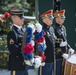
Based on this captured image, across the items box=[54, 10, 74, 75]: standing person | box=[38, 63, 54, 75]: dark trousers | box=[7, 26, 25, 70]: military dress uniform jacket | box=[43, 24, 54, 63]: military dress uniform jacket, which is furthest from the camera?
box=[54, 10, 74, 75]: standing person

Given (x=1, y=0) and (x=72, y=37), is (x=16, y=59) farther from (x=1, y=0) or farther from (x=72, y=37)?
(x=1, y=0)

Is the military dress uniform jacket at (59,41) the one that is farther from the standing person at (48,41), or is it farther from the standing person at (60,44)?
the standing person at (48,41)

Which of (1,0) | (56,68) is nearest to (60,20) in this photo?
(56,68)

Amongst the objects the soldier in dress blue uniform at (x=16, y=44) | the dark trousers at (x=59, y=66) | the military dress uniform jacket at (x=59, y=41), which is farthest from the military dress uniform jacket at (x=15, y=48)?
the dark trousers at (x=59, y=66)

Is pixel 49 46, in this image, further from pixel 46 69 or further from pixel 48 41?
pixel 46 69

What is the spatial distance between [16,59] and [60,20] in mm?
1804

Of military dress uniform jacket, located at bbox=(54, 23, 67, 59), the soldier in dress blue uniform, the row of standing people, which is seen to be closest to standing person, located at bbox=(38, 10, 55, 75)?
the row of standing people

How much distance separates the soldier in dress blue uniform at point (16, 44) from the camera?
211 inches

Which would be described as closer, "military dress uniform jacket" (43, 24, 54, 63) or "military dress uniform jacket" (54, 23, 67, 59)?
"military dress uniform jacket" (43, 24, 54, 63)

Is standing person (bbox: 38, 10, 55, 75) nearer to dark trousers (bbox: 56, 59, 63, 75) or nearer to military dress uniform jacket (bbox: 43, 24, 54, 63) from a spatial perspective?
military dress uniform jacket (bbox: 43, 24, 54, 63)

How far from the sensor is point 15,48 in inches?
210

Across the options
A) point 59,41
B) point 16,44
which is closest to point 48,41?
point 59,41

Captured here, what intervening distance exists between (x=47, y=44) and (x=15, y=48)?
3.97 ft

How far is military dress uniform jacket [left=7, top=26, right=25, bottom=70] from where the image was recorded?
535cm
